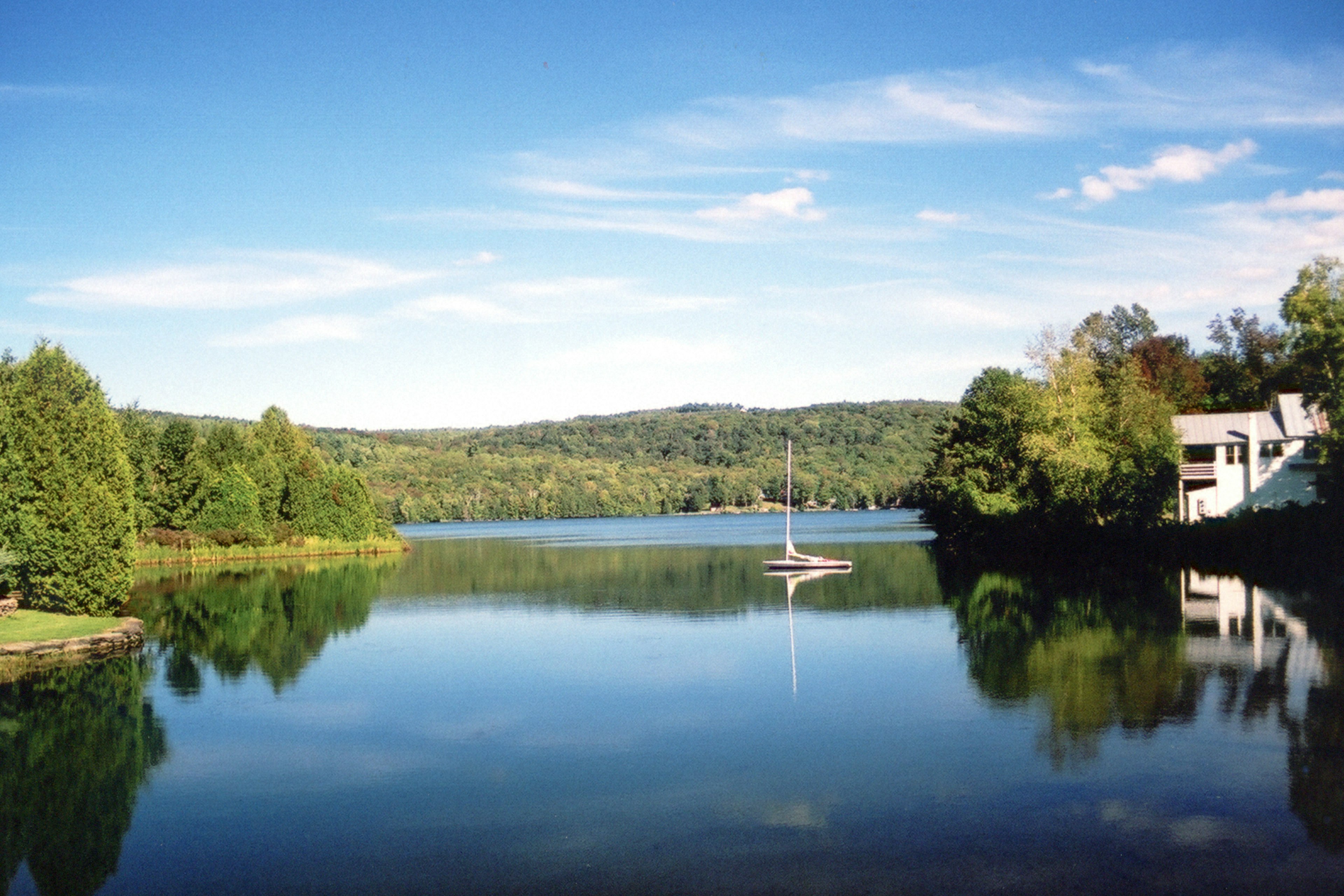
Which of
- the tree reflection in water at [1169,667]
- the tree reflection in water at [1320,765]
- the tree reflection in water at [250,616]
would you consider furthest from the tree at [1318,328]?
the tree reflection in water at [250,616]

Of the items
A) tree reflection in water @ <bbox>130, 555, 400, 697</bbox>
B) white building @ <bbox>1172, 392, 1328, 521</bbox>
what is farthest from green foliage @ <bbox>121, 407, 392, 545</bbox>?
white building @ <bbox>1172, 392, 1328, 521</bbox>

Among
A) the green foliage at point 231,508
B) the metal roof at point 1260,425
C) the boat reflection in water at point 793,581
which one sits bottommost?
the boat reflection in water at point 793,581

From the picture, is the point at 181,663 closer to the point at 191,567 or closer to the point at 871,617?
the point at 871,617

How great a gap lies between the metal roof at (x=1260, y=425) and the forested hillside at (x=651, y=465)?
87043 millimetres

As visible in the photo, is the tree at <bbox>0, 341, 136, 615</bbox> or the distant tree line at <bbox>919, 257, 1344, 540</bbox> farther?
the distant tree line at <bbox>919, 257, 1344, 540</bbox>

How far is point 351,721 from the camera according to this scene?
18.0m

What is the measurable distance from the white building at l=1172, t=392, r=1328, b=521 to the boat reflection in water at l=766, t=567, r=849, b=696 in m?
15.9

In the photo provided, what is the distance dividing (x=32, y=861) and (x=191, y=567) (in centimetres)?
5115

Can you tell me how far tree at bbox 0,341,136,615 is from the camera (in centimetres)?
2803

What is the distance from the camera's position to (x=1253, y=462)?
48.5 metres

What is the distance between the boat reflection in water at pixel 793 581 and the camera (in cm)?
2386

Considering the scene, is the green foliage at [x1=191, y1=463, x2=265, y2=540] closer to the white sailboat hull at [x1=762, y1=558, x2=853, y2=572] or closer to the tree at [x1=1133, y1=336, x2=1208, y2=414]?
the white sailboat hull at [x1=762, y1=558, x2=853, y2=572]

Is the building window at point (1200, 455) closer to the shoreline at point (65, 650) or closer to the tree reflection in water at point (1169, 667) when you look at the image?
the tree reflection in water at point (1169, 667)

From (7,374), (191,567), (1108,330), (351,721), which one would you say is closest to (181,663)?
(351,721)
